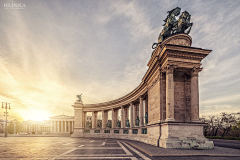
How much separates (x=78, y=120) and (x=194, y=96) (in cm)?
5238

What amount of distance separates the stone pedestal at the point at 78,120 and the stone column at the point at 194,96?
5104 cm

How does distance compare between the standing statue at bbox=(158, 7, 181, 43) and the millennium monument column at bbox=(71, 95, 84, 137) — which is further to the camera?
the millennium monument column at bbox=(71, 95, 84, 137)

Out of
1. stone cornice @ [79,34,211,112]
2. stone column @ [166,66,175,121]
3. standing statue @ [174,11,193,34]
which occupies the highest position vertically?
standing statue @ [174,11,193,34]

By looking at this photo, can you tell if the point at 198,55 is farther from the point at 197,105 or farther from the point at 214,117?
the point at 214,117

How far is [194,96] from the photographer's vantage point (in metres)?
21.9

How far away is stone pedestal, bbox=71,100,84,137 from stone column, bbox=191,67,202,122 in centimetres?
5104

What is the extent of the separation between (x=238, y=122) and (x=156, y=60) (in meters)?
51.6

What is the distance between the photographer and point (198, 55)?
22.5 meters

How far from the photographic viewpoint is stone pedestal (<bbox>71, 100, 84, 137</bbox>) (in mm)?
63281

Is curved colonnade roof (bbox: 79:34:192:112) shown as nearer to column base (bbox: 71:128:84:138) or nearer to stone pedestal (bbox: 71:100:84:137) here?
stone pedestal (bbox: 71:100:84:137)

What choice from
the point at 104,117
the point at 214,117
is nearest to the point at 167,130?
the point at 104,117

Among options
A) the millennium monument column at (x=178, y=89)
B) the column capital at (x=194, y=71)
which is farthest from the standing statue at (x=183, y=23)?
the column capital at (x=194, y=71)

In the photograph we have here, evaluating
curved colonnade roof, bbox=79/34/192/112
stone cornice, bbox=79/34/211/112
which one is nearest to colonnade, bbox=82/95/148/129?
curved colonnade roof, bbox=79/34/192/112

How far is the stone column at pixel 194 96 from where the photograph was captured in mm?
21289
